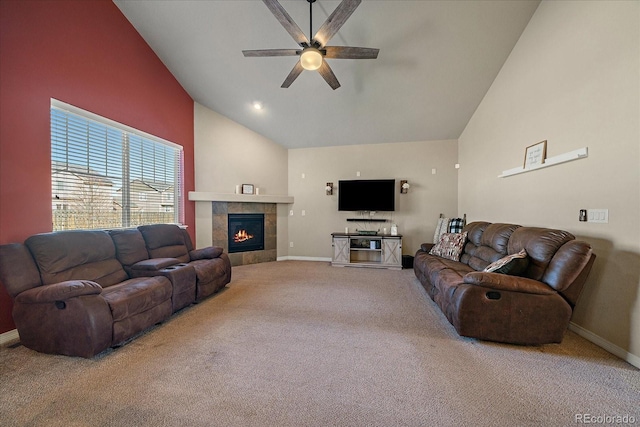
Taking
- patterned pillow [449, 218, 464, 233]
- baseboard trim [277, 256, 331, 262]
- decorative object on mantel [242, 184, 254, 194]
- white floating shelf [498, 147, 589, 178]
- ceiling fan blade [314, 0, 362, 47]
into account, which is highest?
ceiling fan blade [314, 0, 362, 47]

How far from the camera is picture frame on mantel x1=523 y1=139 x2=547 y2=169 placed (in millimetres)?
2775

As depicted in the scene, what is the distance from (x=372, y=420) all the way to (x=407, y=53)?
407 cm

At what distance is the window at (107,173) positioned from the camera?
8.95 ft

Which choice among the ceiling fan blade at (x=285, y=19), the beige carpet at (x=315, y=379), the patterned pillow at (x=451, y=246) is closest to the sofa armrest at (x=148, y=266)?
the beige carpet at (x=315, y=379)

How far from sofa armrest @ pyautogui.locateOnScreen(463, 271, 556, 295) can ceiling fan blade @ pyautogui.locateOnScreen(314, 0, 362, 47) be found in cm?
258

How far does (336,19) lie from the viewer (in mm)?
2359

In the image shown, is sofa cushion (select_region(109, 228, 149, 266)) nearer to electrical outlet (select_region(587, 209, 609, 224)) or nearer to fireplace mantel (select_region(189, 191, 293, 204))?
fireplace mantel (select_region(189, 191, 293, 204))

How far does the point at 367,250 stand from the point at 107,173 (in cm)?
462

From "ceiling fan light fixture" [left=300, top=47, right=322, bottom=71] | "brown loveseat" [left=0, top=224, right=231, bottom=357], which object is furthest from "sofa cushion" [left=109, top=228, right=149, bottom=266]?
"ceiling fan light fixture" [left=300, top=47, right=322, bottom=71]

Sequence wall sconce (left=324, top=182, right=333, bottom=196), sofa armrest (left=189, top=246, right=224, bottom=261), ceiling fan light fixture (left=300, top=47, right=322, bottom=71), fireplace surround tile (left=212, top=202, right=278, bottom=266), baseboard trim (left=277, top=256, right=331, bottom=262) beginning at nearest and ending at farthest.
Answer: ceiling fan light fixture (left=300, top=47, right=322, bottom=71), sofa armrest (left=189, top=246, right=224, bottom=261), fireplace surround tile (left=212, top=202, right=278, bottom=266), wall sconce (left=324, top=182, right=333, bottom=196), baseboard trim (left=277, top=256, right=331, bottom=262)

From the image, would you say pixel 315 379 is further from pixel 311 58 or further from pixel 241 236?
pixel 241 236

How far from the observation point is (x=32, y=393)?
1.60 metres

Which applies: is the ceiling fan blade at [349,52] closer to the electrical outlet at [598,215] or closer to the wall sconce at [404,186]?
the electrical outlet at [598,215]

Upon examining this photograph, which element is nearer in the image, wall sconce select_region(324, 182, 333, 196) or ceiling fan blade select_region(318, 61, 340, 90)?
ceiling fan blade select_region(318, 61, 340, 90)
